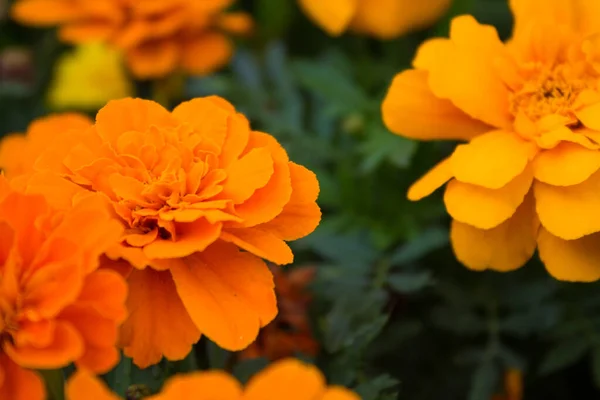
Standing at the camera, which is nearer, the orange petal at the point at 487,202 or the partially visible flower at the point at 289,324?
the orange petal at the point at 487,202

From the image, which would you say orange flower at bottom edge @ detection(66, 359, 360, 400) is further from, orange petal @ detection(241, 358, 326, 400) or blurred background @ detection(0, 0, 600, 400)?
blurred background @ detection(0, 0, 600, 400)

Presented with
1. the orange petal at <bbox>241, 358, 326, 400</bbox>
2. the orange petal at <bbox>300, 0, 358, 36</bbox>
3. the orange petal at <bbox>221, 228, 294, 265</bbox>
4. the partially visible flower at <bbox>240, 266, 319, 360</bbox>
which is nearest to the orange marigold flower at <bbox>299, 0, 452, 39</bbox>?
the orange petal at <bbox>300, 0, 358, 36</bbox>

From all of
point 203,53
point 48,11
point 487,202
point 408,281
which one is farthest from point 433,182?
point 48,11

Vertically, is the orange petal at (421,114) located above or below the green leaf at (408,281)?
above

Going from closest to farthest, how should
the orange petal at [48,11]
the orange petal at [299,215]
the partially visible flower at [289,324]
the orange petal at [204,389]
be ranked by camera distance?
the orange petal at [204,389] → the orange petal at [299,215] → the partially visible flower at [289,324] → the orange petal at [48,11]

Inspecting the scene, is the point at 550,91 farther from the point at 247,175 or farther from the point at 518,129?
the point at 247,175

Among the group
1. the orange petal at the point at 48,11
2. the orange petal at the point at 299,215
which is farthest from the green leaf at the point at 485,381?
the orange petal at the point at 48,11

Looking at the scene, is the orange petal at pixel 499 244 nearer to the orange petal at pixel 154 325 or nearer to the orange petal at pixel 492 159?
the orange petal at pixel 492 159

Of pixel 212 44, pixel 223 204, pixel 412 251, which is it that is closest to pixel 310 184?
pixel 223 204
